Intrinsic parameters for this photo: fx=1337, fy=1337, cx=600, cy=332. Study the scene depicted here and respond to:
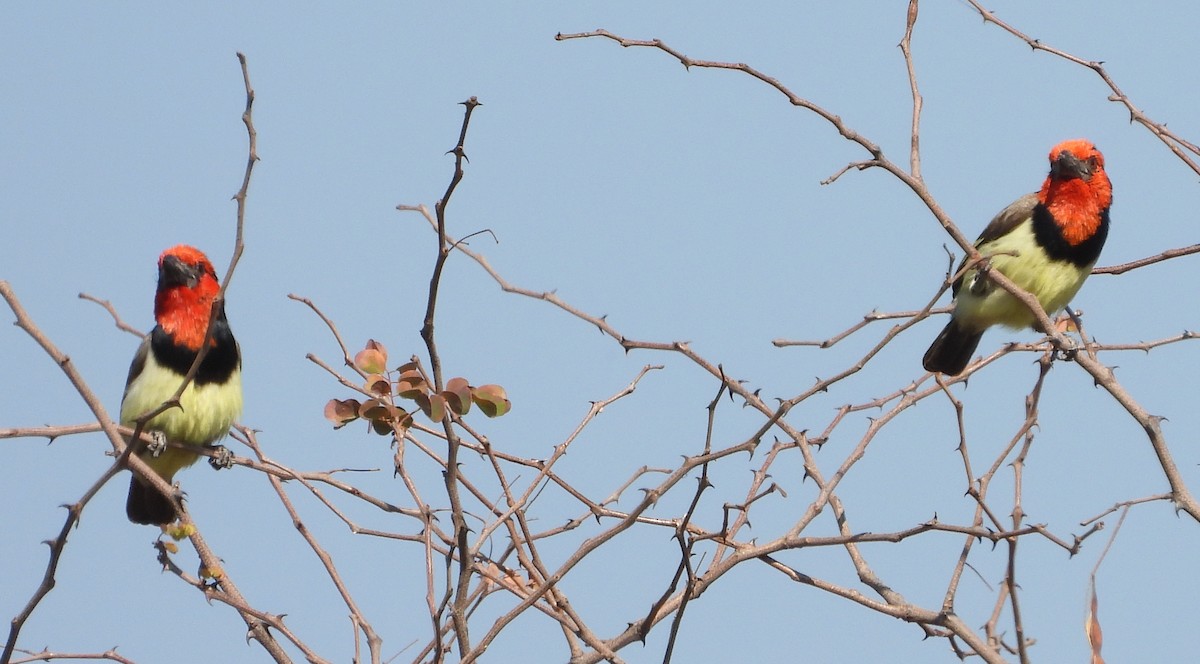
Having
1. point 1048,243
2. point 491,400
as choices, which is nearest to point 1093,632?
point 491,400

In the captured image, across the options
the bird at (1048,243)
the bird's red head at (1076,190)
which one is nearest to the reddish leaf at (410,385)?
the bird at (1048,243)

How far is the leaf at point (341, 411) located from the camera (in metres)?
4.02

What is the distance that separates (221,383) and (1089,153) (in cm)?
480

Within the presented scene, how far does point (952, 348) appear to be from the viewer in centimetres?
785

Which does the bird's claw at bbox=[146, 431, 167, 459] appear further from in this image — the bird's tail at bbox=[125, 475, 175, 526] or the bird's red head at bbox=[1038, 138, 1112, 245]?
the bird's red head at bbox=[1038, 138, 1112, 245]

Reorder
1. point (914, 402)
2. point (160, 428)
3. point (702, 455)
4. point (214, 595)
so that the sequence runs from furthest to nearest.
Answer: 1. point (160, 428)
2. point (914, 402)
3. point (214, 595)
4. point (702, 455)

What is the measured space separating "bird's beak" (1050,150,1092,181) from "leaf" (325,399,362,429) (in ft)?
15.7

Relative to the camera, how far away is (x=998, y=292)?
7168mm

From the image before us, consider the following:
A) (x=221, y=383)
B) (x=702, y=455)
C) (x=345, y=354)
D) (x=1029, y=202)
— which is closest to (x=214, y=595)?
(x=345, y=354)

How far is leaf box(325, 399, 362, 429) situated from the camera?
402 cm

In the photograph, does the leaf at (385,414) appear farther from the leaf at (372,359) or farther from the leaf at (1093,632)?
the leaf at (1093,632)

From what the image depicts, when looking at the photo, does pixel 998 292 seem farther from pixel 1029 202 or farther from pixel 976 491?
pixel 976 491

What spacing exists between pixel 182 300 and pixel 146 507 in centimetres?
103

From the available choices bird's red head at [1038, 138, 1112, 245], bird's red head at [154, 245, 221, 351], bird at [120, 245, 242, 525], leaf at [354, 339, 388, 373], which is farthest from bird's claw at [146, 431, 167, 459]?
bird's red head at [1038, 138, 1112, 245]
